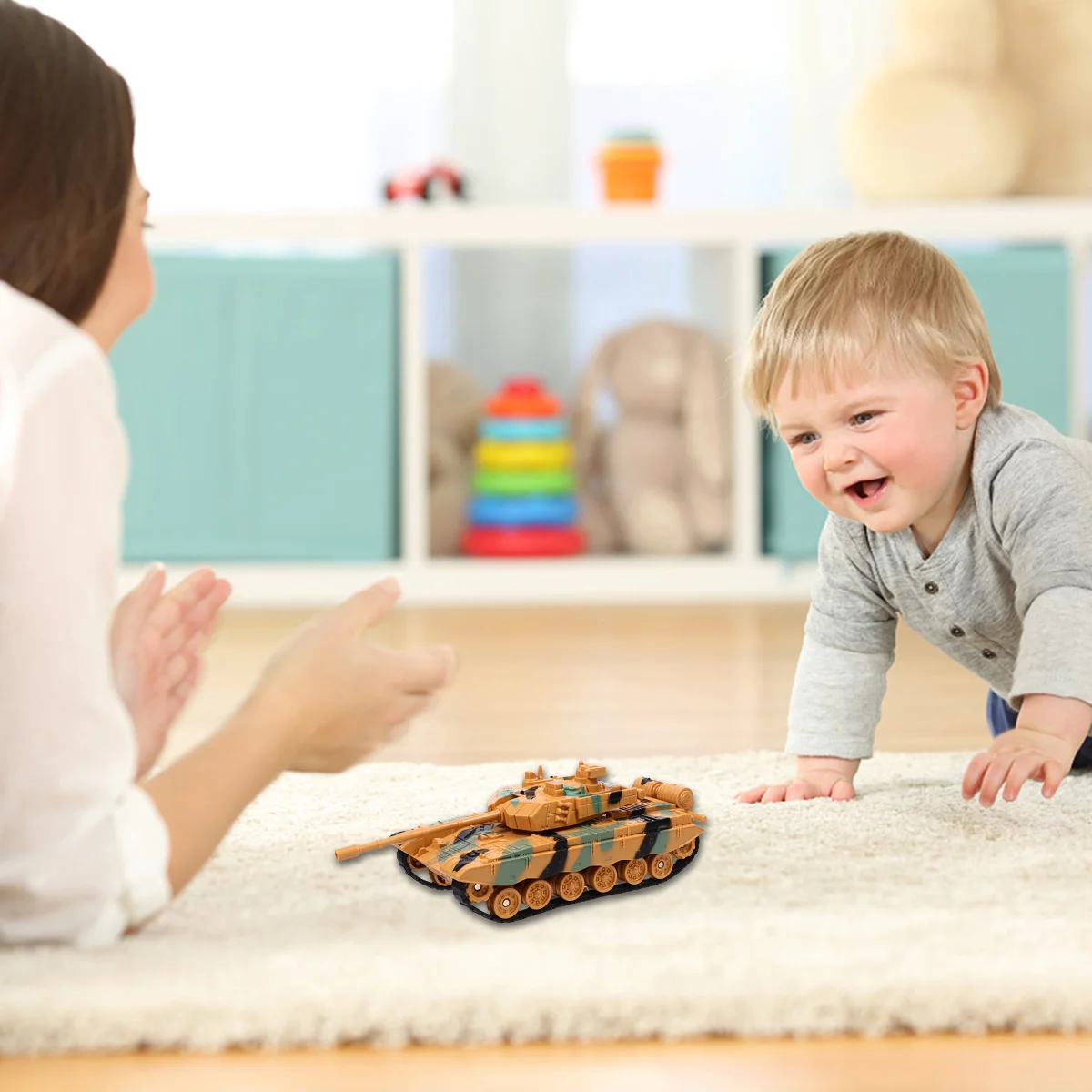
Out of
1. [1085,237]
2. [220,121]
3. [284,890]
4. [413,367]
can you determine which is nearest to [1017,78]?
[1085,237]

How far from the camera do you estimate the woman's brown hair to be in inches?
26.3

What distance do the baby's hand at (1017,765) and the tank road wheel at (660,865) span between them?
16 centimetres

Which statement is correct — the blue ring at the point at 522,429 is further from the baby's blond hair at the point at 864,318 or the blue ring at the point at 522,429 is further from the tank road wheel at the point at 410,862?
the tank road wheel at the point at 410,862

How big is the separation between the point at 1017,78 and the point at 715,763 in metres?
2.11

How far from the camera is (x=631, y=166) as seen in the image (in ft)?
8.92

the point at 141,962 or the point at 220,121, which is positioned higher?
the point at 220,121

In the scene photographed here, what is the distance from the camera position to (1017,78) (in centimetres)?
283

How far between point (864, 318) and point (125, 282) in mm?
483

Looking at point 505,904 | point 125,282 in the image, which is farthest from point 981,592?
point 125,282

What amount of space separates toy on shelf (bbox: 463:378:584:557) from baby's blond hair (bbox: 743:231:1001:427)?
62.5 inches

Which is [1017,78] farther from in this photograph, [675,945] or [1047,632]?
[675,945]

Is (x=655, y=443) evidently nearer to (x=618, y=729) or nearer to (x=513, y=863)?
(x=618, y=729)

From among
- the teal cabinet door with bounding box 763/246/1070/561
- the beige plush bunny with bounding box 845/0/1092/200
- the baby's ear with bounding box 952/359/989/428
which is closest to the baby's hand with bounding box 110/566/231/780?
the baby's ear with bounding box 952/359/989/428

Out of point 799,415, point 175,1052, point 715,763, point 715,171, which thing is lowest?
point 715,763
